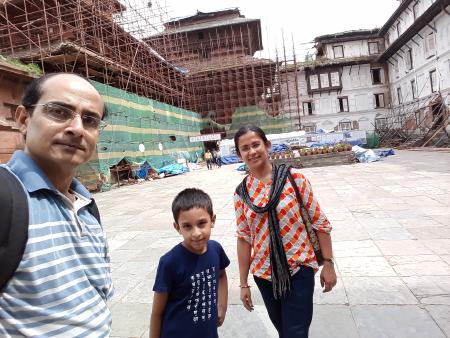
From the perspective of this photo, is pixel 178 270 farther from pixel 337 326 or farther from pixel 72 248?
pixel 337 326

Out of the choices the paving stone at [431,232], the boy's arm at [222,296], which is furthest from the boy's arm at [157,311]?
the paving stone at [431,232]

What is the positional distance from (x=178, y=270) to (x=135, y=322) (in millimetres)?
1717

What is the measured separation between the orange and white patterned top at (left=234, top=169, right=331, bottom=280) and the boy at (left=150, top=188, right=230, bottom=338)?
27cm

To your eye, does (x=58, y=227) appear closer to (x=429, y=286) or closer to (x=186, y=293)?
(x=186, y=293)

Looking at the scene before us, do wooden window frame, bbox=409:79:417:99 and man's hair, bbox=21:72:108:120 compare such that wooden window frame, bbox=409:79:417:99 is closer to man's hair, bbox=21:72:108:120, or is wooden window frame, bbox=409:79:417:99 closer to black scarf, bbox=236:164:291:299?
black scarf, bbox=236:164:291:299

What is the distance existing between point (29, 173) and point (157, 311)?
1216 millimetres

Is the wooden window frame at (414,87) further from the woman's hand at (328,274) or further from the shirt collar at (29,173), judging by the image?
the shirt collar at (29,173)

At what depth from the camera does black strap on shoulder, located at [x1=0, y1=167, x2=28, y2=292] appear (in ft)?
3.25

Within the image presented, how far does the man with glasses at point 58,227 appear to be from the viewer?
1099 mm

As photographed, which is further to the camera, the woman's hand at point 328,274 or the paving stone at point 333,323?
the paving stone at point 333,323

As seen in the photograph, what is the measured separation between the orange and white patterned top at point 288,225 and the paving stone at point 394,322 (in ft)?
3.91

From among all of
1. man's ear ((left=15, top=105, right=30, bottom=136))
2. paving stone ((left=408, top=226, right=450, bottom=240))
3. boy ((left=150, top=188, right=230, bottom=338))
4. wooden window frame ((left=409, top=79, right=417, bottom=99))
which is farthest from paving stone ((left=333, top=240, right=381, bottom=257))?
wooden window frame ((left=409, top=79, right=417, bottom=99))

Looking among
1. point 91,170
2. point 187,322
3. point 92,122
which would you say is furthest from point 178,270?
point 91,170

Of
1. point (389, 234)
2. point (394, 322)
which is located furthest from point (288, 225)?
point (389, 234)
